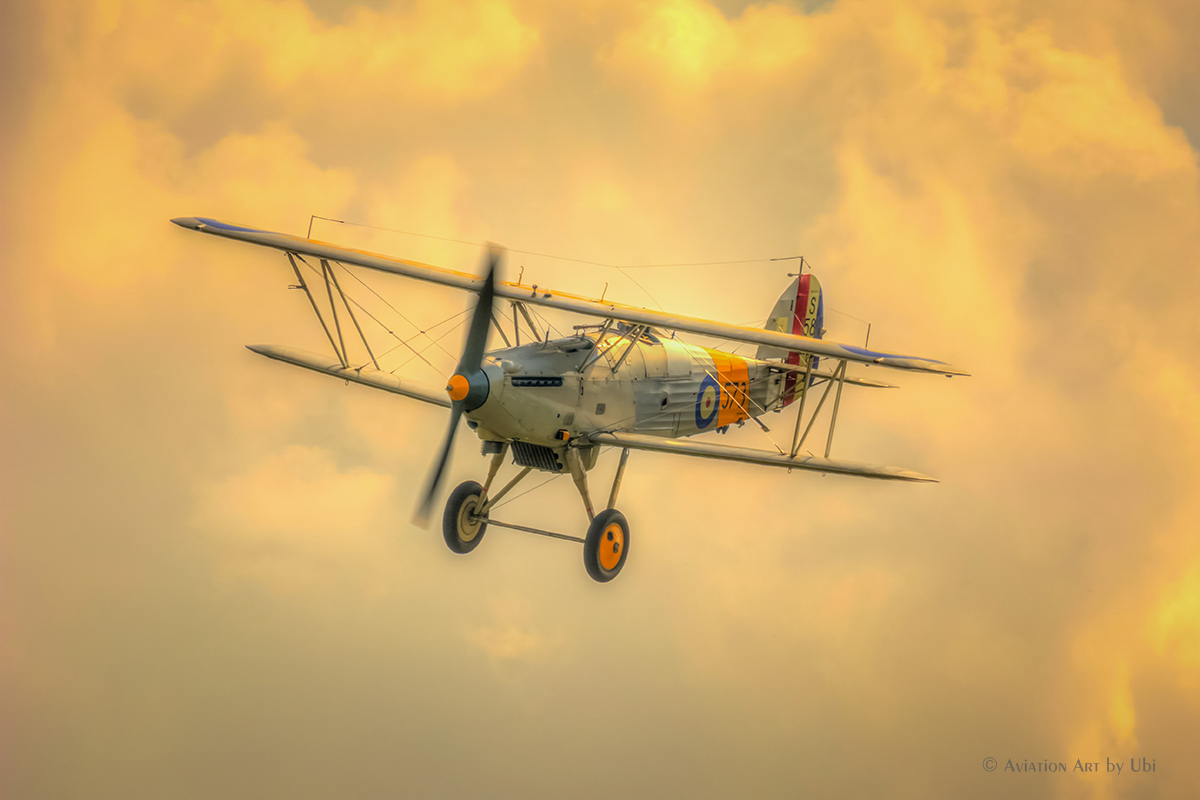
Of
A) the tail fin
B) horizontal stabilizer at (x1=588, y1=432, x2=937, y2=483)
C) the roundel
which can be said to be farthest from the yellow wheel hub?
the tail fin

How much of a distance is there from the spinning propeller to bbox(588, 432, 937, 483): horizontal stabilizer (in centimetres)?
176

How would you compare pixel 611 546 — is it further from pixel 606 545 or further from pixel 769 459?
pixel 769 459

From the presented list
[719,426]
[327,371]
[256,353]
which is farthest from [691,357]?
[256,353]

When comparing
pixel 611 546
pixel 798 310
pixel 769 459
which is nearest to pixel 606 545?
pixel 611 546

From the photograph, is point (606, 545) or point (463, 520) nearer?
point (606, 545)

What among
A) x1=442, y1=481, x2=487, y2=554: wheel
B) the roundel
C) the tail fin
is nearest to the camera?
x1=442, y1=481, x2=487, y2=554: wheel

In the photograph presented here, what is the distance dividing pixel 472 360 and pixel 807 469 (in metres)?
3.54

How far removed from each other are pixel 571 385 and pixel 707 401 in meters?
2.52

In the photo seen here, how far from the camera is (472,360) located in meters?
9.81

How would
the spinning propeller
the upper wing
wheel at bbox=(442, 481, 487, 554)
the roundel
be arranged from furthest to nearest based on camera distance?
the roundel < wheel at bbox=(442, 481, 487, 554) < the upper wing < the spinning propeller

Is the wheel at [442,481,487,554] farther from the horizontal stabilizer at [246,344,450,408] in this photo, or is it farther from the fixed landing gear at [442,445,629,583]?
the horizontal stabilizer at [246,344,450,408]

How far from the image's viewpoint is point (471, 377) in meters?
9.82

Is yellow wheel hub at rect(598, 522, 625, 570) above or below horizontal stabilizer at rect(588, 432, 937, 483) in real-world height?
below

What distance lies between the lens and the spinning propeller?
9.55m
